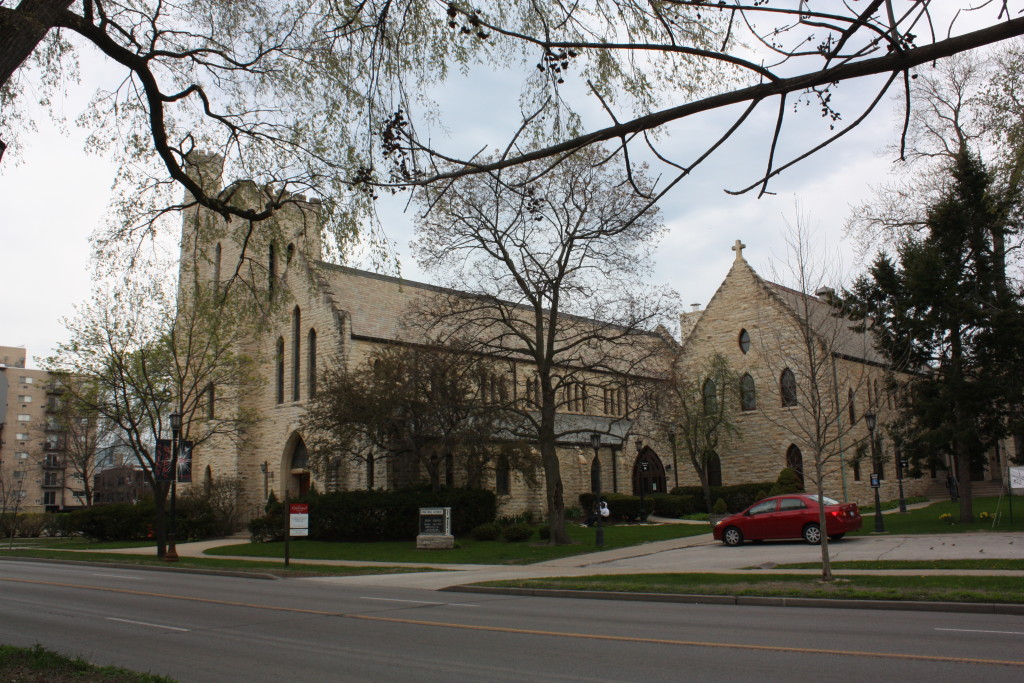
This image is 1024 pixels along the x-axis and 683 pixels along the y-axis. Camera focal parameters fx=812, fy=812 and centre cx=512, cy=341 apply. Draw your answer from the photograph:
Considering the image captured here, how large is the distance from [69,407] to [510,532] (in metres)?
22.7

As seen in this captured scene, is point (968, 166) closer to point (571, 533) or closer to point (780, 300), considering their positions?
point (780, 300)

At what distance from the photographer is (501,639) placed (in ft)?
32.6

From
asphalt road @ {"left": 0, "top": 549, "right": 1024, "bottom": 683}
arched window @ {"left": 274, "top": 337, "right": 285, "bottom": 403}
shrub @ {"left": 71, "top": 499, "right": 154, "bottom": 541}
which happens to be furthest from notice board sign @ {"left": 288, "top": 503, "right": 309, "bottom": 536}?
shrub @ {"left": 71, "top": 499, "right": 154, "bottom": 541}

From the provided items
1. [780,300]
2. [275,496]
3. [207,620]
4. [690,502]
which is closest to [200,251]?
[207,620]

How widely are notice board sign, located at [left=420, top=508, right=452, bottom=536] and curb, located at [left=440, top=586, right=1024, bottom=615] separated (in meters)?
10.8

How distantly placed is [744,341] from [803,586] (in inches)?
1162

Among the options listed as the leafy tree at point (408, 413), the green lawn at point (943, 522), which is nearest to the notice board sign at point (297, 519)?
the leafy tree at point (408, 413)

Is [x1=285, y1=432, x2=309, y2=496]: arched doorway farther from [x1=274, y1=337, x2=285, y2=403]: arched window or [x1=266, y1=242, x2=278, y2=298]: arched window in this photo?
[x1=266, y1=242, x2=278, y2=298]: arched window

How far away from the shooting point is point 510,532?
28078 millimetres

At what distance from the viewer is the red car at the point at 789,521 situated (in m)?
22.7

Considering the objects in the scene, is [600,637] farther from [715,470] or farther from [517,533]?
[715,470]

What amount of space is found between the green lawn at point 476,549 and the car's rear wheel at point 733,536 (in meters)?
3.17

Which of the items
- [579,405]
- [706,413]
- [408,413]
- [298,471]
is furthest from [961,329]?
[298,471]

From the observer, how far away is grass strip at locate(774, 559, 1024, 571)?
15.9 m
